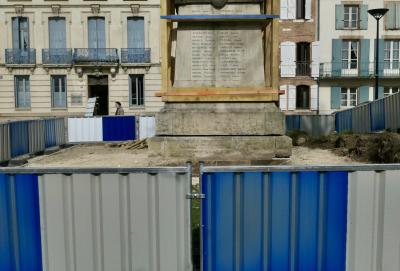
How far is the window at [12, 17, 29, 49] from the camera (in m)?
34.6

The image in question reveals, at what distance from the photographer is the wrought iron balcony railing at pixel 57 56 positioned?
34.6 meters

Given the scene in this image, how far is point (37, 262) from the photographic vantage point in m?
3.79

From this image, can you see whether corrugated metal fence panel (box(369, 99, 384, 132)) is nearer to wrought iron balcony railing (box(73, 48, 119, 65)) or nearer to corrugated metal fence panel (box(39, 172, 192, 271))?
corrugated metal fence panel (box(39, 172, 192, 271))

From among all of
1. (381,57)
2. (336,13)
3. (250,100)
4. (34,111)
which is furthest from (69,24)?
(250,100)

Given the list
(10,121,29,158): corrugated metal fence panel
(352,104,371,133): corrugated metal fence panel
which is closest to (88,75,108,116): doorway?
(10,121,29,158): corrugated metal fence panel

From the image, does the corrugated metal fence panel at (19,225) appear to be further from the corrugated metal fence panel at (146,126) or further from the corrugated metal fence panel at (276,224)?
the corrugated metal fence panel at (146,126)

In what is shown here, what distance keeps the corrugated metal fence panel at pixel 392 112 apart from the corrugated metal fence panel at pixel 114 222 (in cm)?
1203

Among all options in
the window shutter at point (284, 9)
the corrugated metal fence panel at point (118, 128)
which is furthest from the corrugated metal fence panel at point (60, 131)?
the window shutter at point (284, 9)

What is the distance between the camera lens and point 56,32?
3481cm

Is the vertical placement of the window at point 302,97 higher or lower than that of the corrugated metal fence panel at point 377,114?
higher

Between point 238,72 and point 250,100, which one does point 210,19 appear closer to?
point 238,72

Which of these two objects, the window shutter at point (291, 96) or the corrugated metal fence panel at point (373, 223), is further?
the window shutter at point (291, 96)

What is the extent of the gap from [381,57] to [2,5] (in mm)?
33891

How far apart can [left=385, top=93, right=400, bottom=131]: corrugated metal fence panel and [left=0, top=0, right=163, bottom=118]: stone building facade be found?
914 inches
